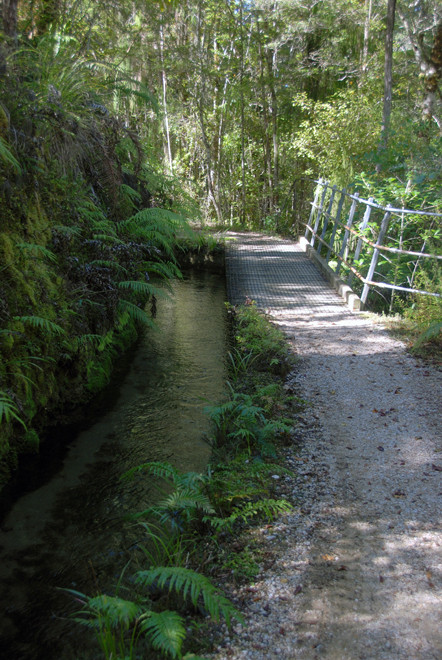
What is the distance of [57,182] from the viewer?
460 centimetres

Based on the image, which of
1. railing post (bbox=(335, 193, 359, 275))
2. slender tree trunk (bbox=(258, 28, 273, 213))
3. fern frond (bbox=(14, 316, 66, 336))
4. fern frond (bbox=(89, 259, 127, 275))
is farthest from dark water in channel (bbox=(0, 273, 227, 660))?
slender tree trunk (bbox=(258, 28, 273, 213))

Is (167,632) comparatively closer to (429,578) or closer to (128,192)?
(429,578)

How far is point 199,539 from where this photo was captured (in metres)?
2.66

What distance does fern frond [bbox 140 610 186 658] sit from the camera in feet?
5.69

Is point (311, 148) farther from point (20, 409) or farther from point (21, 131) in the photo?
point (20, 409)

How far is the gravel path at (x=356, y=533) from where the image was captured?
195 centimetres

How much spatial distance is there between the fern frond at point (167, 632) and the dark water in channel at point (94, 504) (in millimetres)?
444

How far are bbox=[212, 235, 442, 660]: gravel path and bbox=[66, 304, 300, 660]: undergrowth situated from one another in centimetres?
13

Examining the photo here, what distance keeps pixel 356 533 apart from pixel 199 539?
0.82 meters

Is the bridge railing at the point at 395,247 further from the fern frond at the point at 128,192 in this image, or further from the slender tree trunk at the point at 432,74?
the slender tree trunk at the point at 432,74

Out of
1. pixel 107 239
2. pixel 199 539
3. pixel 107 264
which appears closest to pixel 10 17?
pixel 107 239

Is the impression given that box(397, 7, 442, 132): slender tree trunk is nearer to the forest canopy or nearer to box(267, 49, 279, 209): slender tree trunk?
the forest canopy

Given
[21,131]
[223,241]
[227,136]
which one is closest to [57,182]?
[21,131]

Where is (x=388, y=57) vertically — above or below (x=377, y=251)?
above
